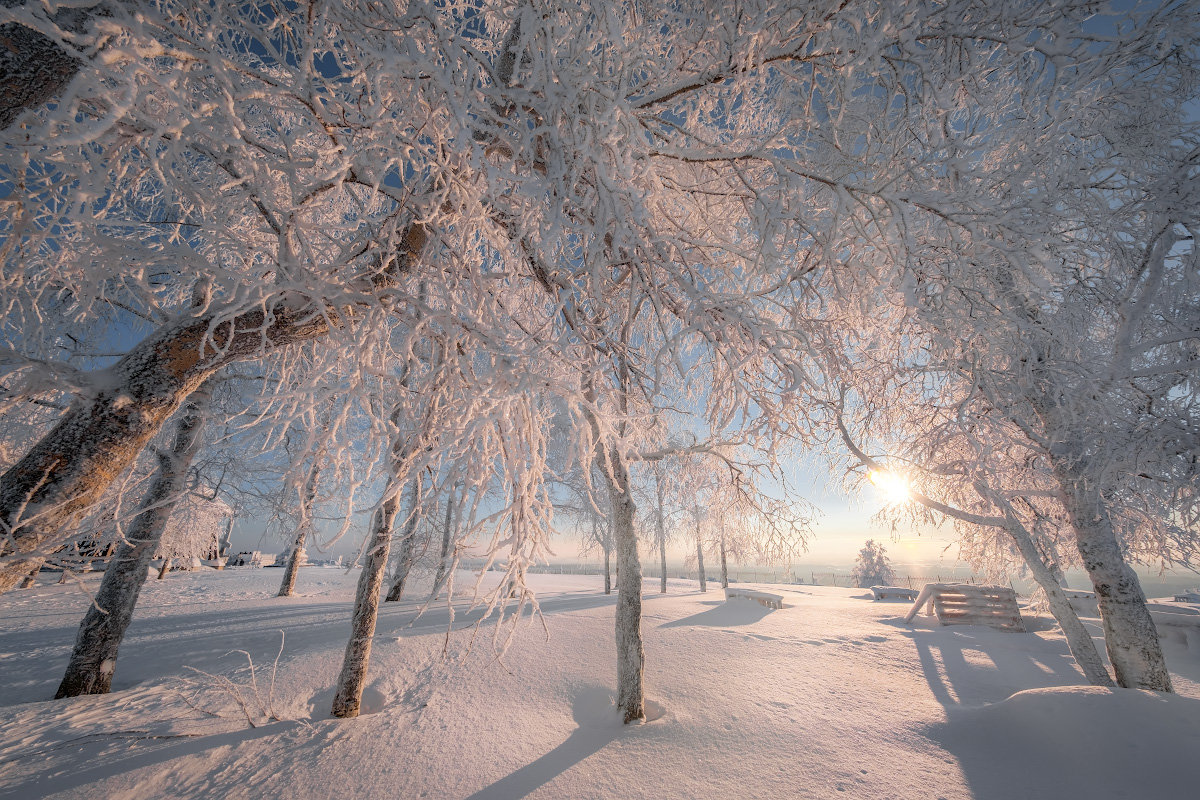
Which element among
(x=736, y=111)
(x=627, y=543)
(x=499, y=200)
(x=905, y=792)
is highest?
(x=736, y=111)

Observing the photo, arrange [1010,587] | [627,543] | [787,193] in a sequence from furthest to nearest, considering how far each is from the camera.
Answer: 1. [1010,587]
2. [627,543]
3. [787,193]

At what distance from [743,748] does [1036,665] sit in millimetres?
7441

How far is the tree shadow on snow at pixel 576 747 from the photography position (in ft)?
12.1

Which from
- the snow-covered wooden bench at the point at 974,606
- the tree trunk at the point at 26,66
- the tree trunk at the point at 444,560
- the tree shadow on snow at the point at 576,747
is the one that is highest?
the tree trunk at the point at 26,66

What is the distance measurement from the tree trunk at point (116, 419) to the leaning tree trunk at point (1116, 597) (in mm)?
8286

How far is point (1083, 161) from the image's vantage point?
173 inches

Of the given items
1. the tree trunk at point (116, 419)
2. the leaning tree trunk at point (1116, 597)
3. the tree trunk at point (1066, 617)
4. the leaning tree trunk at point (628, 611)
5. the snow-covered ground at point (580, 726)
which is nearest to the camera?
the tree trunk at point (116, 419)

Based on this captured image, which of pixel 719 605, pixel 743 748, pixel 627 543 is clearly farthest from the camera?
pixel 719 605

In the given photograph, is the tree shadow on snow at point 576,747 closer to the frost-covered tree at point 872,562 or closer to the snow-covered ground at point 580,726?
the snow-covered ground at point 580,726

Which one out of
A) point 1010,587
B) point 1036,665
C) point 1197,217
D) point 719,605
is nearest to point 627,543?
point 1197,217

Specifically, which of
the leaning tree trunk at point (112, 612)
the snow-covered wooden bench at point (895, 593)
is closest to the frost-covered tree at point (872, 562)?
the snow-covered wooden bench at point (895, 593)

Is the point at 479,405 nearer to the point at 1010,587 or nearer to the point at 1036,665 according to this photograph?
the point at 1036,665

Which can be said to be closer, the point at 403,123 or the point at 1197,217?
the point at 403,123

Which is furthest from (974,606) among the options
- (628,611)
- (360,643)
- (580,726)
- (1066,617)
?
(360,643)
